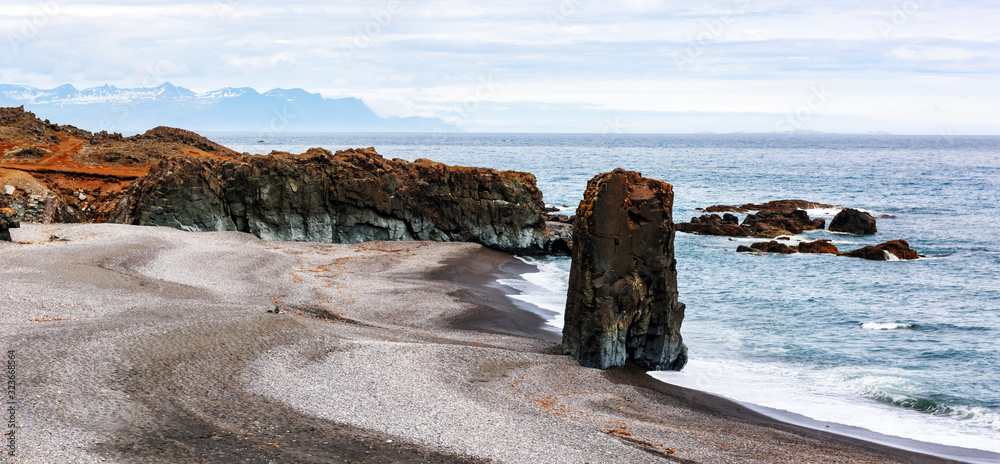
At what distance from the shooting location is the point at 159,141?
186 ft

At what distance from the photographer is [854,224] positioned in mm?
52656

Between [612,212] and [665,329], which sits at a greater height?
[612,212]

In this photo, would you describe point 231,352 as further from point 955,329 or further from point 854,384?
point 955,329

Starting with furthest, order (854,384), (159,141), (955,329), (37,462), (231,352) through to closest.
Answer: (159,141), (955,329), (854,384), (231,352), (37,462)

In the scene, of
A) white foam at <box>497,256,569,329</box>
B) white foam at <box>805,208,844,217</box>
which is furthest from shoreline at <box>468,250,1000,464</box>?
white foam at <box>805,208,844,217</box>

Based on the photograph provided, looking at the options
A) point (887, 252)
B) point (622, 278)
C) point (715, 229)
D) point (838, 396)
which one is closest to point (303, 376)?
point (622, 278)

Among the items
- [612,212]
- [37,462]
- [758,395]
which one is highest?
[612,212]

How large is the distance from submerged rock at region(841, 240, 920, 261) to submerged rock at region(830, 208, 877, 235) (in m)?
11.0

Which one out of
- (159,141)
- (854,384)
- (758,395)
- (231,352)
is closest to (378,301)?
(231,352)

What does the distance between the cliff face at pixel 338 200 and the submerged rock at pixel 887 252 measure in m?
19.4

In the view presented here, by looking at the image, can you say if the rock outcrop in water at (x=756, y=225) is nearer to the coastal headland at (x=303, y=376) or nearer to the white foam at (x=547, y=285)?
the white foam at (x=547, y=285)

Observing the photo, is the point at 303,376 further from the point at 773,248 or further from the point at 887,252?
the point at 887,252

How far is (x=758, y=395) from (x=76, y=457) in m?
15.7

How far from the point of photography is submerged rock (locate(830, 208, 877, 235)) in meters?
52.4
